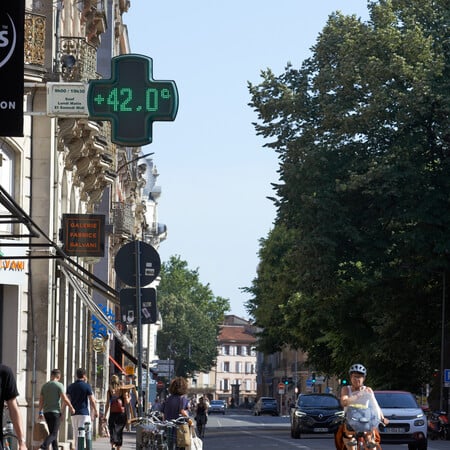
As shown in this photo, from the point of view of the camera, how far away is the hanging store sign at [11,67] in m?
A: 10.9

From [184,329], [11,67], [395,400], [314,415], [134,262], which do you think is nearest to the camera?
[11,67]

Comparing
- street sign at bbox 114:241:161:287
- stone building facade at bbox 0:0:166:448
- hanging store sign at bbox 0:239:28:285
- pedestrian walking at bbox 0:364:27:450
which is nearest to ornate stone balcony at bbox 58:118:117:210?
stone building facade at bbox 0:0:166:448

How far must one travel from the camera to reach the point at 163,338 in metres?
156

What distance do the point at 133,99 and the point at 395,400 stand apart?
70.9ft

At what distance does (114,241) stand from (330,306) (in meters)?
9.36

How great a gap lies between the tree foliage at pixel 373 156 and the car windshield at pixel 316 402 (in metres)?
3.48

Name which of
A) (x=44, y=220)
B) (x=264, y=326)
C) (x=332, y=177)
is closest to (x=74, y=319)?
(x=44, y=220)

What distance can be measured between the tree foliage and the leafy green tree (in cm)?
10140

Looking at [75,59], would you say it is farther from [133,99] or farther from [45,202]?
[133,99]

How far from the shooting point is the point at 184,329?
154 m

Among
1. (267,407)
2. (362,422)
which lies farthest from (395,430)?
(267,407)

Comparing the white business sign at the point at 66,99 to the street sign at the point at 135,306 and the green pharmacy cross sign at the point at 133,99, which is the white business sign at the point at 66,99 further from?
the green pharmacy cross sign at the point at 133,99

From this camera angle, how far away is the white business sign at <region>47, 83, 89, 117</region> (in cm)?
1848

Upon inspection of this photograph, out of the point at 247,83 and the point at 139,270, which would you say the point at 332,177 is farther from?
the point at 139,270
